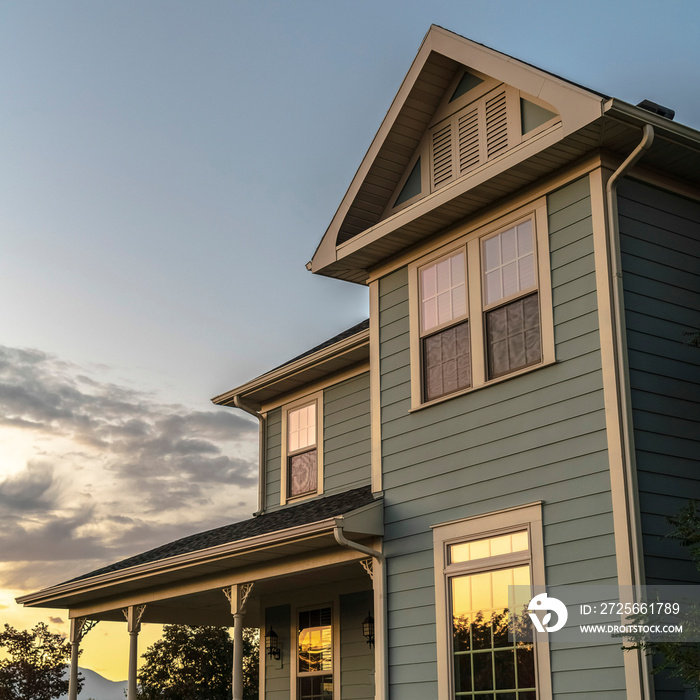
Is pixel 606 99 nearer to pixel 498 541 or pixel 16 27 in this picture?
pixel 498 541

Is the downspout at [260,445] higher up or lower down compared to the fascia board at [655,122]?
lower down

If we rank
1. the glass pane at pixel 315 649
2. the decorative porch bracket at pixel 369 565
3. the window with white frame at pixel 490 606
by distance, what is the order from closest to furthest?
1. the window with white frame at pixel 490 606
2. the decorative porch bracket at pixel 369 565
3. the glass pane at pixel 315 649

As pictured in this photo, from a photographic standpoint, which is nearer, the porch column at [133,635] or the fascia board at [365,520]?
the fascia board at [365,520]

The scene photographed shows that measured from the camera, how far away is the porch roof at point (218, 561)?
979 centimetres

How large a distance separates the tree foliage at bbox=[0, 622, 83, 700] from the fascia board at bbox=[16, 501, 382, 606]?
1073 centimetres

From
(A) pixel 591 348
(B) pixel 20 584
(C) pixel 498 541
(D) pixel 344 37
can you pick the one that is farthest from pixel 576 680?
(B) pixel 20 584

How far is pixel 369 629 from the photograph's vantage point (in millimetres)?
12016

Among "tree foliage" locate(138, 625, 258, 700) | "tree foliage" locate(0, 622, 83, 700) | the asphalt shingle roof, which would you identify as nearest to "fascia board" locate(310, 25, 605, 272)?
the asphalt shingle roof

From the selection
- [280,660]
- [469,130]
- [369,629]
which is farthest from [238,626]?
[469,130]

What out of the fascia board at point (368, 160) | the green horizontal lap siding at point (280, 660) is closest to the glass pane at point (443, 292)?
the fascia board at point (368, 160)

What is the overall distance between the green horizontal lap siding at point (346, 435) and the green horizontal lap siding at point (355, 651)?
5.01 feet

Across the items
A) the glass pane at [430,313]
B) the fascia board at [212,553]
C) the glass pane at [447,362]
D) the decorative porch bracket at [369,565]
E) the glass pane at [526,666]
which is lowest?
the glass pane at [526,666]

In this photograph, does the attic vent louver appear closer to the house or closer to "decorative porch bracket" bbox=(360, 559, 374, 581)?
the house

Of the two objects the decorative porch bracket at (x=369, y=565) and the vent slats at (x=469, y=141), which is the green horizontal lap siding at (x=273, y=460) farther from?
the vent slats at (x=469, y=141)
